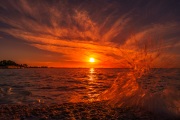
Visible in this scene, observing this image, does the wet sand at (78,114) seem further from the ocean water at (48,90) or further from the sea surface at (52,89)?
the ocean water at (48,90)

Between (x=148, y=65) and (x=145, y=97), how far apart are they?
7.62 feet

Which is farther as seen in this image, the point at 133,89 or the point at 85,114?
the point at 133,89

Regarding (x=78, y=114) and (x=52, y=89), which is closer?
(x=78, y=114)

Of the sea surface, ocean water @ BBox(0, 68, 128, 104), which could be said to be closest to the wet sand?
the sea surface

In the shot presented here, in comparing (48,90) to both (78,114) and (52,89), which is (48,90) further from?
(78,114)

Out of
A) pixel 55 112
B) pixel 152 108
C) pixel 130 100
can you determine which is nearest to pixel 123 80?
pixel 130 100

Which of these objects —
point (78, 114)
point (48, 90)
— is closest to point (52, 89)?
point (48, 90)

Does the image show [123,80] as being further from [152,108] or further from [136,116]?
[136,116]

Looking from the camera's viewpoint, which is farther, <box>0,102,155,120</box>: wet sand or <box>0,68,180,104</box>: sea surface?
<box>0,68,180,104</box>: sea surface

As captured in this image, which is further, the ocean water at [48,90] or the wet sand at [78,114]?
the ocean water at [48,90]

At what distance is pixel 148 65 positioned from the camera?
10.5 m

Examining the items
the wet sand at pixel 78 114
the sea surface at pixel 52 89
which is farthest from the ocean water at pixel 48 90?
the wet sand at pixel 78 114

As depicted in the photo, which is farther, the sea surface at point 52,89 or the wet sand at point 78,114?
the sea surface at point 52,89

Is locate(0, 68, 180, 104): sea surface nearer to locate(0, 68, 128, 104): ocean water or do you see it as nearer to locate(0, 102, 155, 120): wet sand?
locate(0, 68, 128, 104): ocean water
